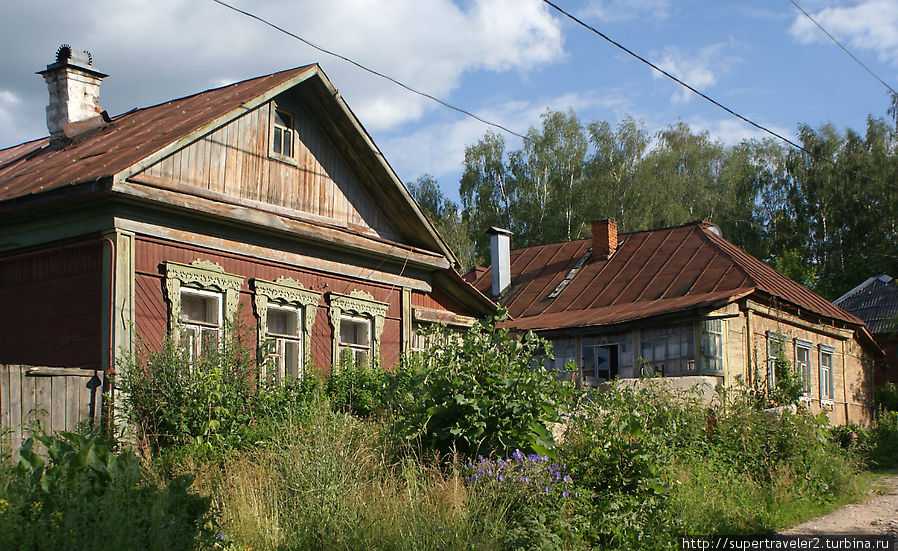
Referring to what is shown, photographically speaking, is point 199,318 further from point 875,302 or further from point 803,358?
point 875,302

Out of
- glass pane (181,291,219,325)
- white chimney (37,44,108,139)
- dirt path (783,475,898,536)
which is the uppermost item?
white chimney (37,44,108,139)

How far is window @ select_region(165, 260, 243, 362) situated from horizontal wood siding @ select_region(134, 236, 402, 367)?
0.12m

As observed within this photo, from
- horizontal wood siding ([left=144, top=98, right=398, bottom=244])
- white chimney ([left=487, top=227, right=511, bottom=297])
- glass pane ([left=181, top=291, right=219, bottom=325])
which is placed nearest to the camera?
glass pane ([left=181, top=291, right=219, bottom=325])

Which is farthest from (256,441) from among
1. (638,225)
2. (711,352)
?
(638,225)

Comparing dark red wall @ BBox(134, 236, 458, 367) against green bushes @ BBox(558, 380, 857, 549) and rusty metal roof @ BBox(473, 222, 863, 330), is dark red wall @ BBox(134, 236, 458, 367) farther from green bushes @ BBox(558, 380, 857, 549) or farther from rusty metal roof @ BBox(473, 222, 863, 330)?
rusty metal roof @ BBox(473, 222, 863, 330)

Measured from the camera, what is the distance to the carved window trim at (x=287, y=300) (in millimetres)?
13086

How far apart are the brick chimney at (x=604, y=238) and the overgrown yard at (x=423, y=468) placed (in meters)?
15.1

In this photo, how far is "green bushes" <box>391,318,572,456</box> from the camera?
27.1 ft

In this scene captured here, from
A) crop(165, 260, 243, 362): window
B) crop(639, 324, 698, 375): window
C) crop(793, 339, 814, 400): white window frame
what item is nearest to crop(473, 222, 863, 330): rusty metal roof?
crop(639, 324, 698, 375): window

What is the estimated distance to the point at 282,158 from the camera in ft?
45.5

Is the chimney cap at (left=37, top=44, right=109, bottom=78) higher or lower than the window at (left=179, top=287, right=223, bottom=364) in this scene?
higher

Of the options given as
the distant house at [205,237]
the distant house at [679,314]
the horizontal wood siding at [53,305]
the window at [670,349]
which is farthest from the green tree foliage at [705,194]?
the horizontal wood siding at [53,305]

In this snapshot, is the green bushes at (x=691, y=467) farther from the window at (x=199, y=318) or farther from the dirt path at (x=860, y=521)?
the window at (x=199, y=318)

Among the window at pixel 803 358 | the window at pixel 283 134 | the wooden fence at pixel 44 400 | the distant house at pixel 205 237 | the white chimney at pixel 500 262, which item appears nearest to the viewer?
the wooden fence at pixel 44 400
